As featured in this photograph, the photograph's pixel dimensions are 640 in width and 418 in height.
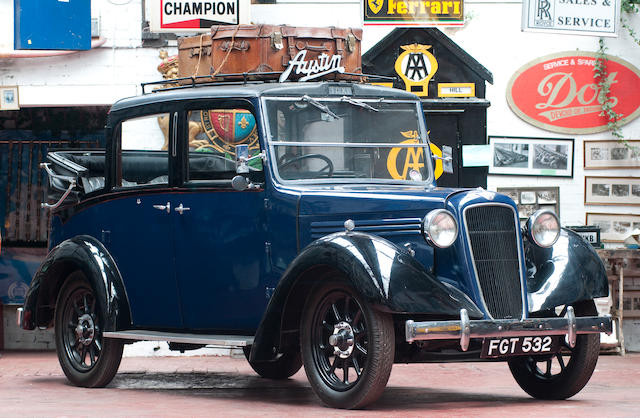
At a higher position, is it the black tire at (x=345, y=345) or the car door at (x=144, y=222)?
the car door at (x=144, y=222)

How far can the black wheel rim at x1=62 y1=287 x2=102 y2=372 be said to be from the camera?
29.6 ft

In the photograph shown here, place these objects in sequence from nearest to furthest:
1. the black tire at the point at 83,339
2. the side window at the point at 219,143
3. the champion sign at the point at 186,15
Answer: the side window at the point at 219,143, the black tire at the point at 83,339, the champion sign at the point at 186,15

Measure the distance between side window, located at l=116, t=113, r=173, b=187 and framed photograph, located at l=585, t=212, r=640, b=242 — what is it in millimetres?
5782

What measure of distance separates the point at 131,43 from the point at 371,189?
596 cm

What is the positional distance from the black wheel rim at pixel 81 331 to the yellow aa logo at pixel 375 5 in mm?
5008

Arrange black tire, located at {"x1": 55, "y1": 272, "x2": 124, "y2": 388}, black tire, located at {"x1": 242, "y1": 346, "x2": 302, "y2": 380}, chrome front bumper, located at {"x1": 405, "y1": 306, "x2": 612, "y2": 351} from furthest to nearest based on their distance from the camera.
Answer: black tire, located at {"x1": 242, "y1": 346, "x2": 302, "y2": 380}, black tire, located at {"x1": 55, "y1": 272, "x2": 124, "y2": 388}, chrome front bumper, located at {"x1": 405, "y1": 306, "x2": 612, "y2": 351}

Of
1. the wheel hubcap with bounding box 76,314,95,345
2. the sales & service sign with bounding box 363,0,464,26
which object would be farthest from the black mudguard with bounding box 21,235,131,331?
the sales & service sign with bounding box 363,0,464,26

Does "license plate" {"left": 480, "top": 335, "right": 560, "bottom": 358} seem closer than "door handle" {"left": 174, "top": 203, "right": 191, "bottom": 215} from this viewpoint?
Yes

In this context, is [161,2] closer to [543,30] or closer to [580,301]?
[543,30]

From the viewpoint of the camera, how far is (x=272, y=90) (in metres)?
7.94

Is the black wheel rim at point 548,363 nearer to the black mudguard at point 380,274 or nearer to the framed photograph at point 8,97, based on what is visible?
the black mudguard at point 380,274

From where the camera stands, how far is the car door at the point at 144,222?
27.6 ft

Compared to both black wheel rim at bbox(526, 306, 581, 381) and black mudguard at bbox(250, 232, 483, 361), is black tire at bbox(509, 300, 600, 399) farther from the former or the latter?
black mudguard at bbox(250, 232, 483, 361)

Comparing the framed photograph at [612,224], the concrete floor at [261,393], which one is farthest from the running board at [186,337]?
the framed photograph at [612,224]
